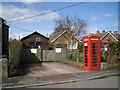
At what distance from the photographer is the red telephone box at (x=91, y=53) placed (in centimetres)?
1017

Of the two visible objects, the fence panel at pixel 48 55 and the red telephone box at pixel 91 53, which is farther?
the fence panel at pixel 48 55

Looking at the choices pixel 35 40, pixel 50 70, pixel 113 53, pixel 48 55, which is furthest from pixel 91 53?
pixel 35 40

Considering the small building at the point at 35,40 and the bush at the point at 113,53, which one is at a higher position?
the small building at the point at 35,40

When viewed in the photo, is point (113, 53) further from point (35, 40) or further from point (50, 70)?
point (35, 40)

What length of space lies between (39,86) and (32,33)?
112 ft

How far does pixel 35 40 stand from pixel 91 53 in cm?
3111

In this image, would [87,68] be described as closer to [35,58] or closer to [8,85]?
[8,85]

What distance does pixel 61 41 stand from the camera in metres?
34.5

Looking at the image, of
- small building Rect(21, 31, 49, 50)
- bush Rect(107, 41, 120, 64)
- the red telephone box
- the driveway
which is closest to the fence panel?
the driveway

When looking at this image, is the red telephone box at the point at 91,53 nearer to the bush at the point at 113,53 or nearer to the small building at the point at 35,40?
the bush at the point at 113,53

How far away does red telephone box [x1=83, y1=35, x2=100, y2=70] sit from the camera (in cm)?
1017

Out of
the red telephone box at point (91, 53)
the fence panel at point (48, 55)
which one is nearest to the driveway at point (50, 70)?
the red telephone box at point (91, 53)

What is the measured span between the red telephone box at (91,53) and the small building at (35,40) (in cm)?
2957

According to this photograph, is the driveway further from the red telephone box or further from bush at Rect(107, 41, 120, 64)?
bush at Rect(107, 41, 120, 64)
